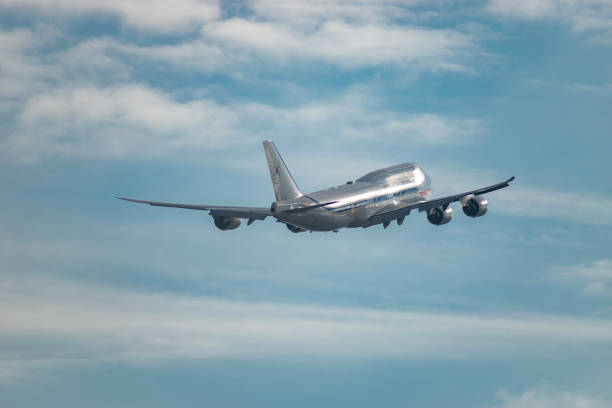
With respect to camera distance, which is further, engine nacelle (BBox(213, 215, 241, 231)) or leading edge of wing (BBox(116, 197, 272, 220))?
engine nacelle (BBox(213, 215, 241, 231))

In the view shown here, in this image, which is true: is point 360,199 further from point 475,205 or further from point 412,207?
point 475,205

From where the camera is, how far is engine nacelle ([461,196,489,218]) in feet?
334

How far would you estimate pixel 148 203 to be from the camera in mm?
96812

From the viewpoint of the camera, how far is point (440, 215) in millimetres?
101000

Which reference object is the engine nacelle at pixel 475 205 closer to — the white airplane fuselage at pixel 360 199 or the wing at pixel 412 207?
the wing at pixel 412 207

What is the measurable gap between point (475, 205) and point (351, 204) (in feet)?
47.5

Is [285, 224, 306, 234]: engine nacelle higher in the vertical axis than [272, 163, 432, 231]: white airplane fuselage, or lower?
lower

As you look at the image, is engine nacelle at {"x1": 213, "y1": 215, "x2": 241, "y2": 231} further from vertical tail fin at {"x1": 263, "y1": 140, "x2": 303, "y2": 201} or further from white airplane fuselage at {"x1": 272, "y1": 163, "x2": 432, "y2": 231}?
vertical tail fin at {"x1": 263, "y1": 140, "x2": 303, "y2": 201}

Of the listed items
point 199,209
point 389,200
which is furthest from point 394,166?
point 199,209

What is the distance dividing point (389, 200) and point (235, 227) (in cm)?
1683

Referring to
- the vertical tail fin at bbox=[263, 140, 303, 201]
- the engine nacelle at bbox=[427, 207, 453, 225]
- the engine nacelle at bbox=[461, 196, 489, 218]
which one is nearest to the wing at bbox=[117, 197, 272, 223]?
the vertical tail fin at bbox=[263, 140, 303, 201]

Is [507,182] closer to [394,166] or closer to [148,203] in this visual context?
[394,166]

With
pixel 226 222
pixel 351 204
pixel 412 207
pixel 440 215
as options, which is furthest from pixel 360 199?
pixel 226 222

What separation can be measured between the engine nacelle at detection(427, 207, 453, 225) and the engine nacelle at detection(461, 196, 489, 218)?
2561 mm
